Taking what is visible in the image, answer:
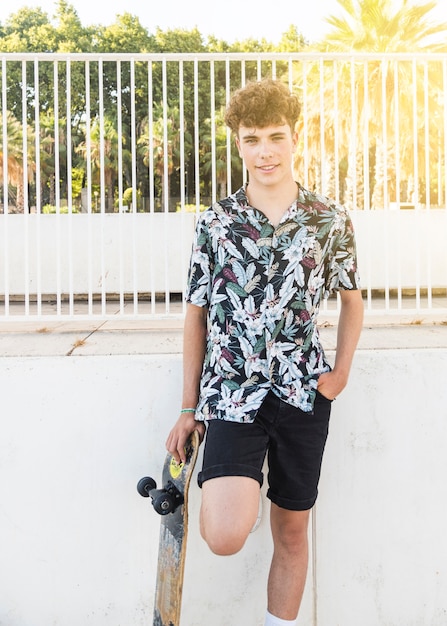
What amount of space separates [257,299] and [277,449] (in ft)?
1.72

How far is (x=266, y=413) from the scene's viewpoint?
207 cm

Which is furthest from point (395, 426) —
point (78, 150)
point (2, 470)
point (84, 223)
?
point (78, 150)

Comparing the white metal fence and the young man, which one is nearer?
the young man

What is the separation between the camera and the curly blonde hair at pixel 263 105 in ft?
6.91

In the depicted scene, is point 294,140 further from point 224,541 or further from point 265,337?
point 224,541

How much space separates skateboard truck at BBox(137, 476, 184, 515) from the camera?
220cm

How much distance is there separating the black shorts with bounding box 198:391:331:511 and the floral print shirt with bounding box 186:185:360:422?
5cm

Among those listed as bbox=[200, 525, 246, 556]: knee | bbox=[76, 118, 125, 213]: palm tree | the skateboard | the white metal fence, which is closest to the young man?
bbox=[200, 525, 246, 556]: knee

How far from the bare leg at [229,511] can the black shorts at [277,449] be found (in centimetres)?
3

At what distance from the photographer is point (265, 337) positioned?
6.74 feet

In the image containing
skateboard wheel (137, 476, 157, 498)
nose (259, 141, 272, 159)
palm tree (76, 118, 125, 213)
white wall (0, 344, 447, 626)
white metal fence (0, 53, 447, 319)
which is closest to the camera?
nose (259, 141, 272, 159)

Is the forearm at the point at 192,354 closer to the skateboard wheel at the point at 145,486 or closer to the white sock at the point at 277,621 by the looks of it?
the skateboard wheel at the point at 145,486

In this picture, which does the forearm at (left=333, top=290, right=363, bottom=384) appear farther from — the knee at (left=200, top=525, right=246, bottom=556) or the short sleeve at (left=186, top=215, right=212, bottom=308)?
the knee at (left=200, top=525, right=246, bottom=556)

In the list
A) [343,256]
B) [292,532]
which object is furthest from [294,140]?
[292,532]
